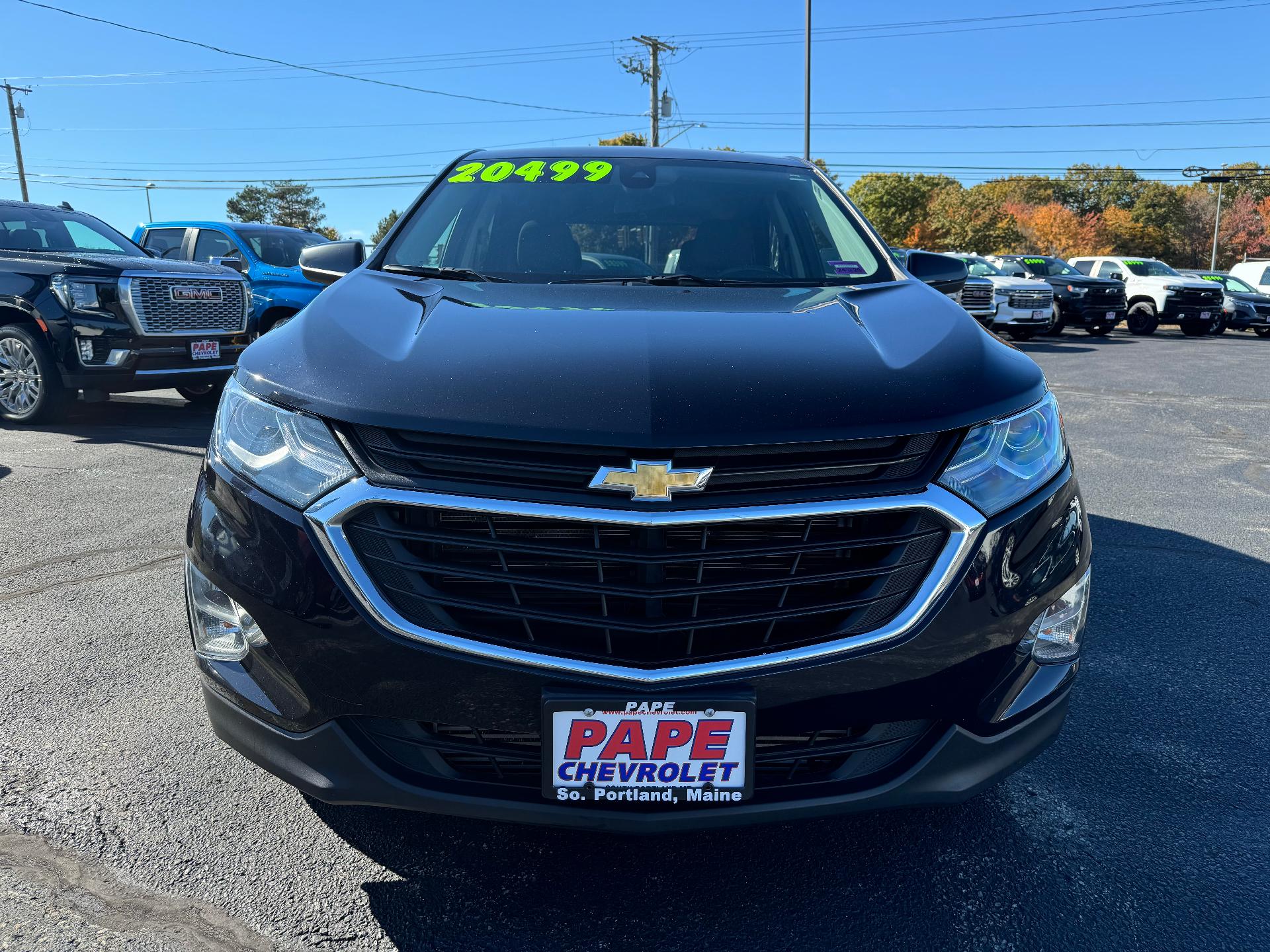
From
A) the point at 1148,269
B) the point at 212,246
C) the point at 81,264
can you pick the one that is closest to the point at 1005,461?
the point at 81,264

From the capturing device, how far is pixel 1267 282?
24.8 meters

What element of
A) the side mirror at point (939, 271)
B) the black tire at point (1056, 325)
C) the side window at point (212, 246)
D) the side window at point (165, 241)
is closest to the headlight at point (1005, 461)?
the side mirror at point (939, 271)

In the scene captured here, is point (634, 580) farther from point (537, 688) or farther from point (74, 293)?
point (74, 293)

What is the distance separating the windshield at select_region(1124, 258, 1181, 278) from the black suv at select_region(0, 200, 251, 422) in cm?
2086

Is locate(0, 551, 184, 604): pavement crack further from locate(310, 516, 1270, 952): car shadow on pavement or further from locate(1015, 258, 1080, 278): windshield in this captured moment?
locate(1015, 258, 1080, 278): windshield

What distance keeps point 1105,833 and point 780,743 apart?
3.29ft

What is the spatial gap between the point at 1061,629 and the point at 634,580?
91cm

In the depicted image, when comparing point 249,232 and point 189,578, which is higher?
point 249,232

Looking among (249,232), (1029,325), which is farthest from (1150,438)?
(1029,325)

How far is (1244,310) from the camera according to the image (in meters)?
22.2

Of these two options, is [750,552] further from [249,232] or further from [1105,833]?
[249,232]

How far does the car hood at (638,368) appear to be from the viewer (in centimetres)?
165

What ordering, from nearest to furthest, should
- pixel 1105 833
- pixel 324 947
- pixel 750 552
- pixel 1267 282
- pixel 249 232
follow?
pixel 750 552 < pixel 324 947 < pixel 1105 833 < pixel 249 232 < pixel 1267 282

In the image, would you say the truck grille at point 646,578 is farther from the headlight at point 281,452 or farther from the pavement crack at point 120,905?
the pavement crack at point 120,905
